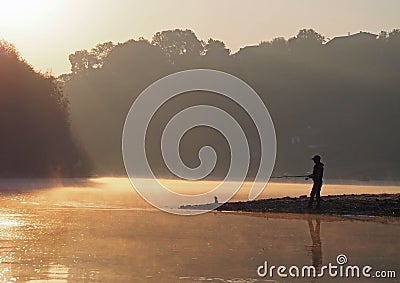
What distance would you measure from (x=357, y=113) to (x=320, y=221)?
115 meters

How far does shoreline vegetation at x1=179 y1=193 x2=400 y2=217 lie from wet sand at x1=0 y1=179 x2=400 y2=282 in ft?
5.18

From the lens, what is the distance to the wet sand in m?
14.6

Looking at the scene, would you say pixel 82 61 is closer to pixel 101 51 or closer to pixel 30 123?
pixel 101 51

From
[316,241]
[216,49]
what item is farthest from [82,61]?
[316,241]

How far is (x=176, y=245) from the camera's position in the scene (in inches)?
725

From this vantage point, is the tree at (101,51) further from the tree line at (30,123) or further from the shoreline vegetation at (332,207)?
the shoreline vegetation at (332,207)

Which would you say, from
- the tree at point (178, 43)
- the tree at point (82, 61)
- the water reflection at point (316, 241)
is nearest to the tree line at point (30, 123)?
the water reflection at point (316, 241)

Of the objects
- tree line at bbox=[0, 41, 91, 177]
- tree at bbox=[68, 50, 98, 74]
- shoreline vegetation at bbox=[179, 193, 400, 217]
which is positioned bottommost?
shoreline vegetation at bbox=[179, 193, 400, 217]

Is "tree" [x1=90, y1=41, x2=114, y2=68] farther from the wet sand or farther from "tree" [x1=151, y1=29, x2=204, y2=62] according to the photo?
the wet sand

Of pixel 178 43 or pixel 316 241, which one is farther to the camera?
pixel 178 43

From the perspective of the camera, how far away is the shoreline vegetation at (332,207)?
93.1 feet

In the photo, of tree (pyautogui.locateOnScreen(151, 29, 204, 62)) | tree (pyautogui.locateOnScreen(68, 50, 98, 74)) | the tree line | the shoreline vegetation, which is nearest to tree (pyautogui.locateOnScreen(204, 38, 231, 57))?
tree (pyautogui.locateOnScreen(151, 29, 204, 62))

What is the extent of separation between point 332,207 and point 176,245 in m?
12.2

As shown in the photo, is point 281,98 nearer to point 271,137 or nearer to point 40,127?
point 271,137
